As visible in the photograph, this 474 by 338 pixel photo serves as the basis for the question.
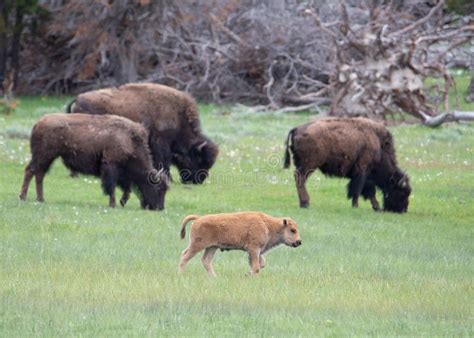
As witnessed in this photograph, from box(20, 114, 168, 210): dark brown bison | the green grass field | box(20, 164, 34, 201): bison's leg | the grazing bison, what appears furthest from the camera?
box(20, 164, 34, 201): bison's leg

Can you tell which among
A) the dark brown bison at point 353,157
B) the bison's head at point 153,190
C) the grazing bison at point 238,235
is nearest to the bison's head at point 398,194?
the dark brown bison at point 353,157

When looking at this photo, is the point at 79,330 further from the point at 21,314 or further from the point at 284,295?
the point at 284,295

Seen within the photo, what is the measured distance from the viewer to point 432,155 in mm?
26328

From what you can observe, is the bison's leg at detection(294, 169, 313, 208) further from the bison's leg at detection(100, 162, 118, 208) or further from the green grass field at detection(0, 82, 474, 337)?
the bison's leg at detection(100, 162, 118, 208)

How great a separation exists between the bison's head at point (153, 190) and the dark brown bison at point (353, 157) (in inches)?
91.9

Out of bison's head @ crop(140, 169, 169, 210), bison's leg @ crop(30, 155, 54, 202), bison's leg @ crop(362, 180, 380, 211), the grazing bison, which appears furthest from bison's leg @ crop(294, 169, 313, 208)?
the grazing bison

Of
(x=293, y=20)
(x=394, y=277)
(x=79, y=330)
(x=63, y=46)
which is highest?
(x=79, y=330)

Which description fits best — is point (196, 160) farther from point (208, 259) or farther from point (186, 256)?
point (186, 256)

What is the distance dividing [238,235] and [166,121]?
10697mm

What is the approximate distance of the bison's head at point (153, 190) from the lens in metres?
18.3

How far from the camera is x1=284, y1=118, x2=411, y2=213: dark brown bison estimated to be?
1914cm

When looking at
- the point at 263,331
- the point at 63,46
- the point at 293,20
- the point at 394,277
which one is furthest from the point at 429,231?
the point at 63,46

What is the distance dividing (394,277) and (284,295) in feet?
6.84

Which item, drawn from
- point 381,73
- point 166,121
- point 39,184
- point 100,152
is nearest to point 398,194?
point 166,121
